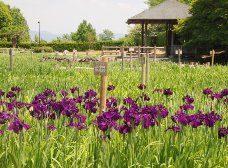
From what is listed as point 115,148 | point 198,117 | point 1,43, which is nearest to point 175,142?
point 198,117

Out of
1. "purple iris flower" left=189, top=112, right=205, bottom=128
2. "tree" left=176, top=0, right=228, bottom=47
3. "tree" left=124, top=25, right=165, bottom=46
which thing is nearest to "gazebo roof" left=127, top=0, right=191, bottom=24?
"tree" left=176, top=0, right=228, bottom=47

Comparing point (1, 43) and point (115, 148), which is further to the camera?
point (1, 43)

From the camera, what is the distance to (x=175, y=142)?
3664 mm

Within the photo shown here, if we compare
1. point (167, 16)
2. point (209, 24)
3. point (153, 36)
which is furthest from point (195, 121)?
point (153, 36)

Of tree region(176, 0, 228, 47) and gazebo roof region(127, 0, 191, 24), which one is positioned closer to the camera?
tree region(176, 0, 228, 47)

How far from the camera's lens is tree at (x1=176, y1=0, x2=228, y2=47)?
75.7 feet

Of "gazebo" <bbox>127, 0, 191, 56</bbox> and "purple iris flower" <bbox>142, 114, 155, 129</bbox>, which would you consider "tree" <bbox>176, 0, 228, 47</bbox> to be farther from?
"purple iris flower" <bbox>142, 114, 155, 129</bbox>

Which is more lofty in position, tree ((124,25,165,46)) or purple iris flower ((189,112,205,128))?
tree ((124,25,165,46))

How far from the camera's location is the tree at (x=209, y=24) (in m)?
23.1

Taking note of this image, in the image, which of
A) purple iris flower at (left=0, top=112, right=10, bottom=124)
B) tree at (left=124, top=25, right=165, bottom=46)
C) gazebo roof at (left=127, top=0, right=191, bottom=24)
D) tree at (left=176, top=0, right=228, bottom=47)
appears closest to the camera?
purple iris flower at (left=0, top=112, right=10, bottom=124)

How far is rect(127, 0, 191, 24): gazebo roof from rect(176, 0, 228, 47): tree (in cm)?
555

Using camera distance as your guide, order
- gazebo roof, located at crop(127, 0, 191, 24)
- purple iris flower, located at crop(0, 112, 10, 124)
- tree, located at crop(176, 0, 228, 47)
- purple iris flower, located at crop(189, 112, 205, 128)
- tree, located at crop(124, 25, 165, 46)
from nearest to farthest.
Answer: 1. purple iris flower, located at crop(0, 112, 10, 124)
2. purple iris flower, located at crop(189, 112, 205, 128)
3. tree, located at crop(176, 0, 228, 47)
4. gazebo roof, located at crop(127, 0, 191, 24)
5. tree, located at crop(124, 25, 165, 46)

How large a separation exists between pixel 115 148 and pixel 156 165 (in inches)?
14.4

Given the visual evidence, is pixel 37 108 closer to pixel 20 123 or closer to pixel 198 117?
pixel 20 123
